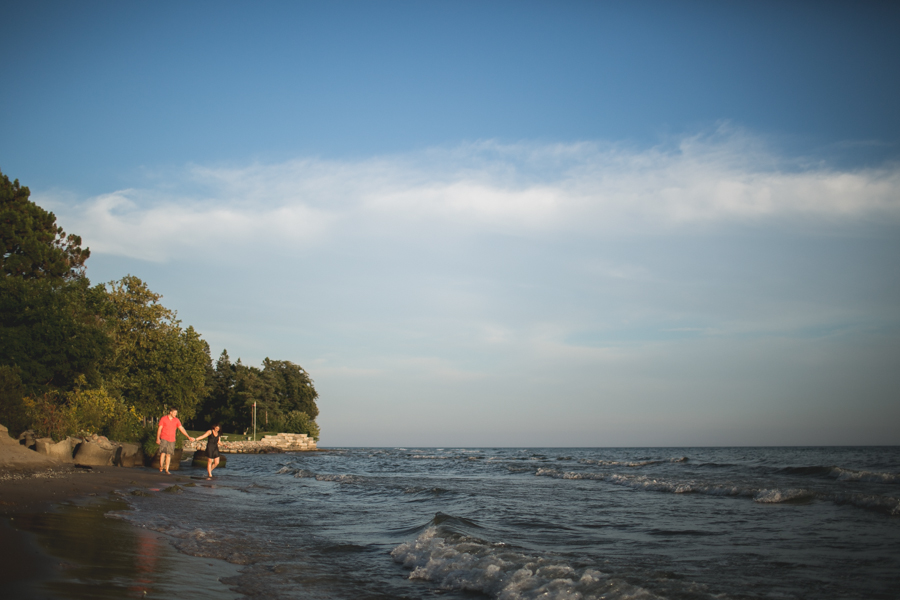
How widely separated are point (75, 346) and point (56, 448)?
818 centimetres

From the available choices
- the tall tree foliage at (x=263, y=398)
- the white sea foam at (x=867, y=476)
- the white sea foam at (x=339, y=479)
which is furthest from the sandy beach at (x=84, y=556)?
the tall tree foliage at (x=263, y=398)

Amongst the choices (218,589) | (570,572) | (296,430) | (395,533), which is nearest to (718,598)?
(570,572)

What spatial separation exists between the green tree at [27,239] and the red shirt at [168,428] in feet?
53.2

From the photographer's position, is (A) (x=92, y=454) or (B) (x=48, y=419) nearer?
(A) (x=92, y=454)

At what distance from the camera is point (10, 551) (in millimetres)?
4973

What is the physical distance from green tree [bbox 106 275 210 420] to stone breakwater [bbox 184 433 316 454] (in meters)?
27.5

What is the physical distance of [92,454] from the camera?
17.1 m

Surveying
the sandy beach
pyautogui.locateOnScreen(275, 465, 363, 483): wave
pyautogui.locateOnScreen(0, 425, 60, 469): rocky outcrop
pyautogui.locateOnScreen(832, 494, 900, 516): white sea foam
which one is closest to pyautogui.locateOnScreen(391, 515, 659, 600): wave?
the sandy beach

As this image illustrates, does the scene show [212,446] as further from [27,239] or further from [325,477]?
[27,239]

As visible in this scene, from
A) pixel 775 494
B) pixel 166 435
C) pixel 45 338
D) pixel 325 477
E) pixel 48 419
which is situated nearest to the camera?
pixel 775 494

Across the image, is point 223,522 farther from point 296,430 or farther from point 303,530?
point 296,430

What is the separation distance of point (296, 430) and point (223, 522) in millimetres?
69109

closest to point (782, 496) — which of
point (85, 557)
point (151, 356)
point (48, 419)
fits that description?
point (85, 557)

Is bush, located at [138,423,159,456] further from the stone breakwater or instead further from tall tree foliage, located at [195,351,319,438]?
tall tree foliage, located at [195,351,319,438]
